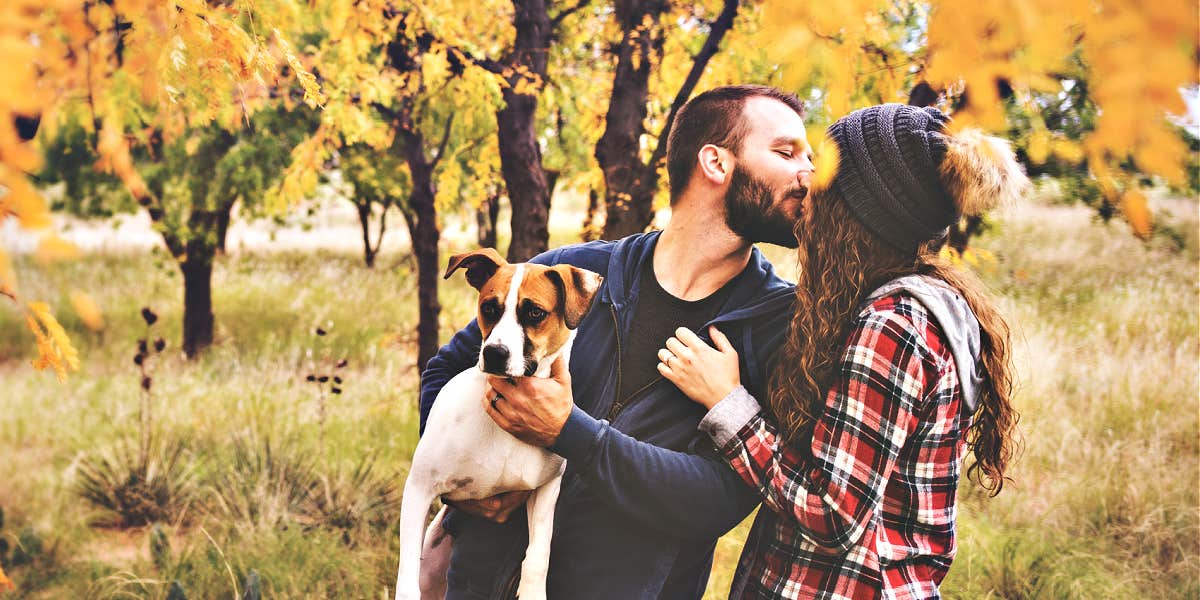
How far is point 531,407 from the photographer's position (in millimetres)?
1914

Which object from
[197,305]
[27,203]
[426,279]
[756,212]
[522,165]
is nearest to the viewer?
[27,203]

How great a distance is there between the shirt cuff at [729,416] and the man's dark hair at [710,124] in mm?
811

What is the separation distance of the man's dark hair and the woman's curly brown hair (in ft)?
1.53

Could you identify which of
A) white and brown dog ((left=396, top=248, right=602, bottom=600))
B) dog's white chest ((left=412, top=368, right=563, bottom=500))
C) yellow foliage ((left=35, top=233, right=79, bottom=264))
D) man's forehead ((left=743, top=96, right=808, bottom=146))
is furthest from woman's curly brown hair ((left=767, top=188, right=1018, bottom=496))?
yellow foliage ((left=35, top=233, right=79, bottom=264))

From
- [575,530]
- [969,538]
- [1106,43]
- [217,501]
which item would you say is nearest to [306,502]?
[217,501]

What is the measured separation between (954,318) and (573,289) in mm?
937

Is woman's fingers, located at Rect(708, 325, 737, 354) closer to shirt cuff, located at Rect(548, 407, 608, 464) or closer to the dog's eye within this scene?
shirt cuff, located at Rect(548, 407, 608, 464)

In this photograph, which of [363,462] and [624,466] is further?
[363,462]

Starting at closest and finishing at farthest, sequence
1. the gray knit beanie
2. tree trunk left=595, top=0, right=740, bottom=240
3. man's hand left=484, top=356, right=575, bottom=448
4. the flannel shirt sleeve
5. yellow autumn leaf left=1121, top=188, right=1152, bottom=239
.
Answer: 1. yellow autumn leaf left=1121, top=188, right=1152, bottom=239
2. the flannel shirt sleeve
3. the gray knit beanie
4. man's hand left=484, top=356, right=575, bottom=448
5. tree trunk left=595, top=0, right=740, bottom=240

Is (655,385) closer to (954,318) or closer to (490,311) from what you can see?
(490,311)

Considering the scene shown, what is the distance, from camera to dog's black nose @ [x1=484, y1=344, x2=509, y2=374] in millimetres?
1854

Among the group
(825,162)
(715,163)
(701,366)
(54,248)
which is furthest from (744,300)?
(54,248)

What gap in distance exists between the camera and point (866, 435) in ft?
5.64

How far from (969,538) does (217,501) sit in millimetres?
4690
